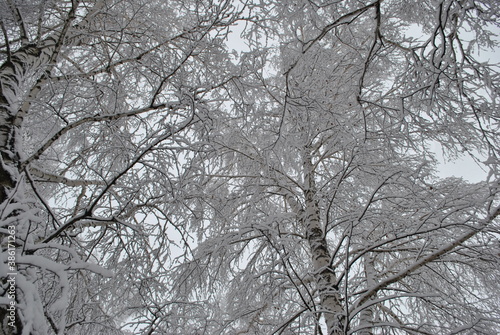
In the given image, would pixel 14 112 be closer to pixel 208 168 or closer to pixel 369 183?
pixel 208 168

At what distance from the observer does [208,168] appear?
3.07 metres

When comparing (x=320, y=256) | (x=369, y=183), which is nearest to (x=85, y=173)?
(x=320, y=256)

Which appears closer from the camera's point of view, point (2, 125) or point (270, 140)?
point (2, 125)

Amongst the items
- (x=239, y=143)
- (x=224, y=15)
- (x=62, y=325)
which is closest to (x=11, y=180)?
(x=62, y=325)

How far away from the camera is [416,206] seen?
2664 mm

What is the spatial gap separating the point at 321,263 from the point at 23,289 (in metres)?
2.85

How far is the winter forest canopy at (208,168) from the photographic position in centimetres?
181

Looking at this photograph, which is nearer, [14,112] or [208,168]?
[14,112]

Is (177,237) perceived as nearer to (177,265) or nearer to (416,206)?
(177,265)

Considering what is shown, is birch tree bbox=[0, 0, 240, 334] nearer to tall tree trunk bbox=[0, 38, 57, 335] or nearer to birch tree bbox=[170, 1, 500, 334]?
tall tree trunk bbox=[0, 38, 57, 335]

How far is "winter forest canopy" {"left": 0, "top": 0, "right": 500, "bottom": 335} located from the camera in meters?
1.81

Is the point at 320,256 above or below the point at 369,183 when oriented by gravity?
below

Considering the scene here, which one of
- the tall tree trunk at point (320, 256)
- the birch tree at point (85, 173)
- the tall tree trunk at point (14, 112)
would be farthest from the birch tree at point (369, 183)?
the tall tree trunk at point (14, 112)

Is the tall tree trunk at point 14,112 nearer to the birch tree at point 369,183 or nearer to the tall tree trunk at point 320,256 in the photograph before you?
the birch tree at point 369,183
